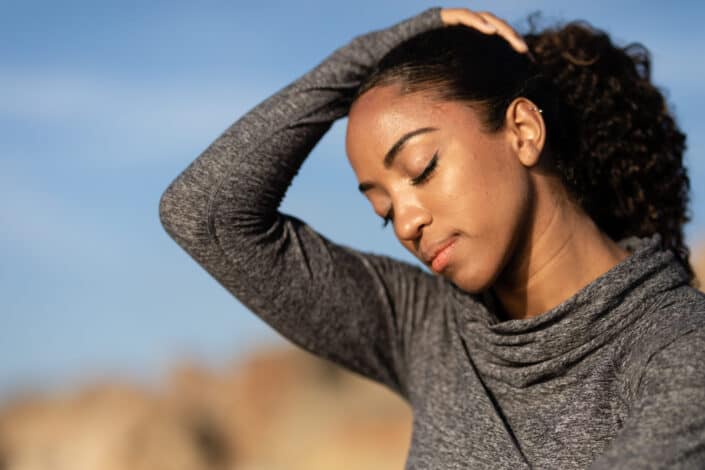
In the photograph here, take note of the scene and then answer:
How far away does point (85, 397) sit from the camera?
7633 millimetres

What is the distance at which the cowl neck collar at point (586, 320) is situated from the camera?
2062 mm

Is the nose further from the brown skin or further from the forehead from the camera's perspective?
the forehead

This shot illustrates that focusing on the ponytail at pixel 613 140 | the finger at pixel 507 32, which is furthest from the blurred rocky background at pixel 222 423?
the finger at pixel 507 32

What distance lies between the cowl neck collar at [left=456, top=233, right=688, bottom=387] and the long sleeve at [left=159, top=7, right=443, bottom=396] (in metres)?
0.52

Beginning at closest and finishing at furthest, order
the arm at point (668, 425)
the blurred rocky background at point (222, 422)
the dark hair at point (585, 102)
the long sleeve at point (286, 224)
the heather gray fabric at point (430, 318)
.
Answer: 1. the arm at point (668, 425)
2. the heather gray fabric at point (430, 318)
3. the dark hair at point (585, 102)
4. the long sleeve at point (286, 224)
5. the blurred rocky background at point (222, 422)

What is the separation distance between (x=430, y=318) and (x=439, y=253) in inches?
21.1

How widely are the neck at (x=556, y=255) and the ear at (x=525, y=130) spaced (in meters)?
0.11

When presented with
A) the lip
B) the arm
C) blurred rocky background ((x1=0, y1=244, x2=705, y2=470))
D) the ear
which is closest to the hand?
the ear

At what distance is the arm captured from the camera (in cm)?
161

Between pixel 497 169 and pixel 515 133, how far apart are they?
0.41ft

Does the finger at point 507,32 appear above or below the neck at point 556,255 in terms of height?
above

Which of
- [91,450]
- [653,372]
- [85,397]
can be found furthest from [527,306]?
[85,397]

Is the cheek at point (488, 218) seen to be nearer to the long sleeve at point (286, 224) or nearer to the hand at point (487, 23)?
the hand at point (487, 23)

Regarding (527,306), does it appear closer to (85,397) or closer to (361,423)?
(361,423)
